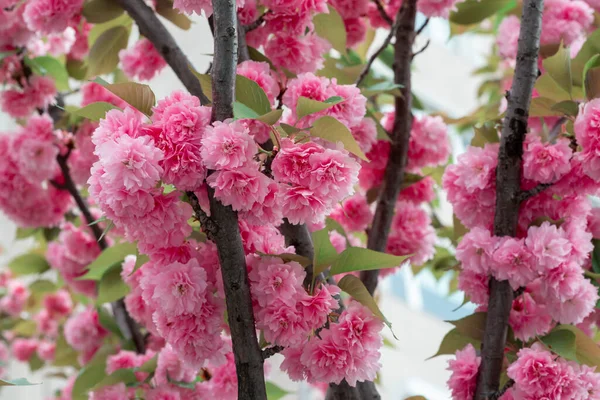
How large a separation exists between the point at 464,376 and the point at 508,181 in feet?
0.75

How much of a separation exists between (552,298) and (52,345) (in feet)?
5.03

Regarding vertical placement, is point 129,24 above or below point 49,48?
below

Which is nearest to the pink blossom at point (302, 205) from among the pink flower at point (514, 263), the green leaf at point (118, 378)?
the pink flower at point (514, 263)

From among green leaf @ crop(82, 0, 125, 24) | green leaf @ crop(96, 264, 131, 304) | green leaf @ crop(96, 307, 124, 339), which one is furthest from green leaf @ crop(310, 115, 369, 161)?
green leaf @ crop(96, 307, 124, 339)

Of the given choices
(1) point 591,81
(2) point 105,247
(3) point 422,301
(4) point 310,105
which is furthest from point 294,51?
(3) point 422,301

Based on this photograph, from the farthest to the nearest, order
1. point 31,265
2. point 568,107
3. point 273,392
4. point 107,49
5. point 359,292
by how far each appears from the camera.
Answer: point 31,265, point 107,49, point 273,392, point 568,107, point 359,292

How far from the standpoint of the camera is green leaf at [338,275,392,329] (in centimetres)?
64

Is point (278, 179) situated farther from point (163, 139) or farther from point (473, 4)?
point (473, 4)

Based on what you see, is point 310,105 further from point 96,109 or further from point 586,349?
point 586,349

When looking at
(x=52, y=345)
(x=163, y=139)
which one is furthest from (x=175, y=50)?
(x=52, y=345)

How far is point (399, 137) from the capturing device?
98cm

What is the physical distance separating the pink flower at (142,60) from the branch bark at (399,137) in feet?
1.13

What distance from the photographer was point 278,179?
59 cm

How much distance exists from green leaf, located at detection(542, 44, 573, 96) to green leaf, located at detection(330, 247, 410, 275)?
1.06ft
